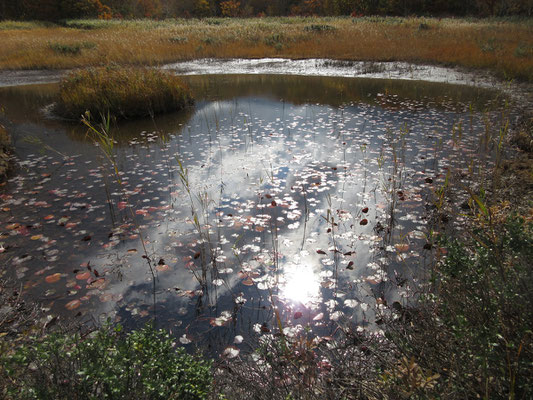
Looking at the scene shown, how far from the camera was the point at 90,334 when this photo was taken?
3195mm

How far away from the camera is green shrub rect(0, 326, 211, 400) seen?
1891 mm

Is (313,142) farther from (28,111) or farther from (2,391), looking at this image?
(28,111)

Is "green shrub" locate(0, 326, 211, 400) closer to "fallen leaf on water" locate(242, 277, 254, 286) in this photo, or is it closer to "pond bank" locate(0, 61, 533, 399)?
"pond bank" locate(0, 61, 533, 399)

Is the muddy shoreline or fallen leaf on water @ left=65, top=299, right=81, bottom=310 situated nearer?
fallen leaf on water @ left=65, top=299, right=81, bottom=310

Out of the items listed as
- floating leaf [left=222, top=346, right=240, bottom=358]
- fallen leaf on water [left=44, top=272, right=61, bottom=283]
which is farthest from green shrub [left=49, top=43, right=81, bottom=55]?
floating leaf [left=222, top=346, right=240, bottom=358]

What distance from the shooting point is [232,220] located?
5129 millimetres

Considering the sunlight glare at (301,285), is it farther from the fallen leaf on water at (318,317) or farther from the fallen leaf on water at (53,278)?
the fallen leaf on water at (53,278)

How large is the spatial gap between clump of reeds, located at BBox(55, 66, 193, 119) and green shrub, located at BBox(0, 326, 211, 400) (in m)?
9.69

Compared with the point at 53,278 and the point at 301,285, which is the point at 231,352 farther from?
the point at 53,278

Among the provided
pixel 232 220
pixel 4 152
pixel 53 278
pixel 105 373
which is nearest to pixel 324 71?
pixel 4 152

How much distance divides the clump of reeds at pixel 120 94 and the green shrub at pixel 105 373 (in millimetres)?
9689

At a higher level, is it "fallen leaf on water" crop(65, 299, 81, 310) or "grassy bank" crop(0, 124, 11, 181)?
"grassy bank" crop(0, 124, 11, 181)

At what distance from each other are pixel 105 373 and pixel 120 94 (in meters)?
10.4

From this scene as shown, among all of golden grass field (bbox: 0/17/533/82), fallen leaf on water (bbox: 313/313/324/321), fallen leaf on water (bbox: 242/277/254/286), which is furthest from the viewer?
golden grass field (bbox: 0/17/533/82)
